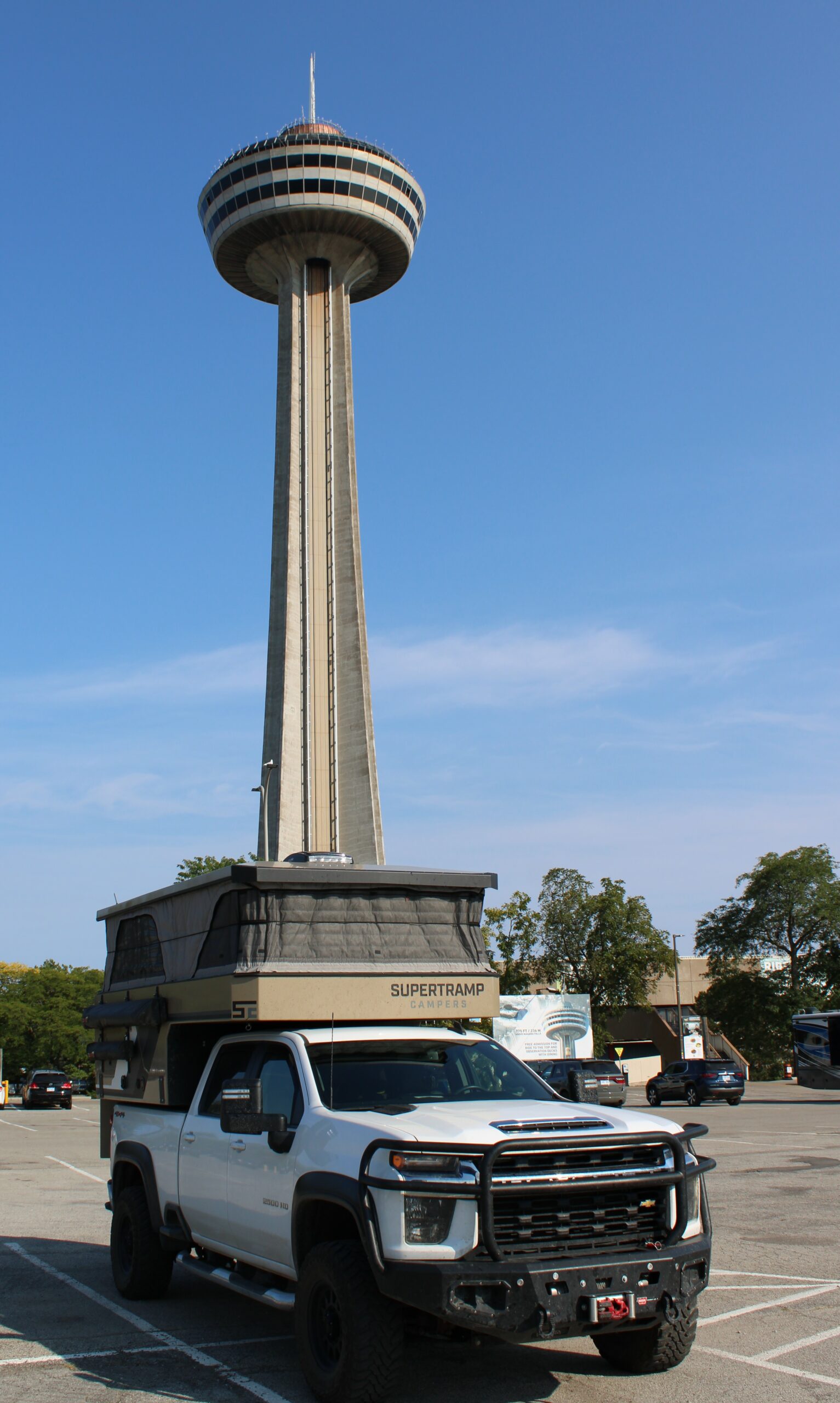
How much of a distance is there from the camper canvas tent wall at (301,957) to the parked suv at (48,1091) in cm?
4151

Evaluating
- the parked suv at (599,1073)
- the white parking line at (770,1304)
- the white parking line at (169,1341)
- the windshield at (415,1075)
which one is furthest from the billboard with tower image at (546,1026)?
the windshield at (415,1075)

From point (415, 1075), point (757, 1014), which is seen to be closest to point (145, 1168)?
point (415, 1075)

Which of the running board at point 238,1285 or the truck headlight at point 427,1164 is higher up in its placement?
the truck headlight at point 427,1164

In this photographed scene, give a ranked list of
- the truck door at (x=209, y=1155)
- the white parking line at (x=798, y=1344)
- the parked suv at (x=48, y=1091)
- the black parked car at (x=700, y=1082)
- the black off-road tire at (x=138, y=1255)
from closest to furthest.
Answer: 1. the white parking line at (x=798, y=1344)
2. the truck door at (x=209, y=1155)
3. the black off-road tire at (x=138, y=1255)
4. the black parked car at (x=700, y=1082)
5. the parked suv at (x=48, y=1091)

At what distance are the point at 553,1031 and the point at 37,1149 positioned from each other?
2602 centimetres

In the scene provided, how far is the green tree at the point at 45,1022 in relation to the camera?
82.4 m

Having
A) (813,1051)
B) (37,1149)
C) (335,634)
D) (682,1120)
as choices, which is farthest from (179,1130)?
(335,634)

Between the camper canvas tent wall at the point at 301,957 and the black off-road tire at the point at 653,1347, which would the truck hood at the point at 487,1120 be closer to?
the black off-road tire at the point at 653,1347

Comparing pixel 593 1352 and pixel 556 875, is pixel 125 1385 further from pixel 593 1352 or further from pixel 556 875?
pixel 556 875

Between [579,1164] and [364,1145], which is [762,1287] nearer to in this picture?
[579,1164]

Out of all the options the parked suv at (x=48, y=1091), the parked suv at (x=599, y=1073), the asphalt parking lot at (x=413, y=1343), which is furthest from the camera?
the parked suv at (x=48, y=1091)

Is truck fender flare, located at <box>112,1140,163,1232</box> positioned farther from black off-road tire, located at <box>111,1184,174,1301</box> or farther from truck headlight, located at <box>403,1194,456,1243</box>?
truck headlight, located at <box>403,1194,456,1243</box>

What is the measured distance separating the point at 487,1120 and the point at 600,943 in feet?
205

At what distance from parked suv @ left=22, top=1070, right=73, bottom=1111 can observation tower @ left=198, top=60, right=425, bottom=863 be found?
16.4 m
